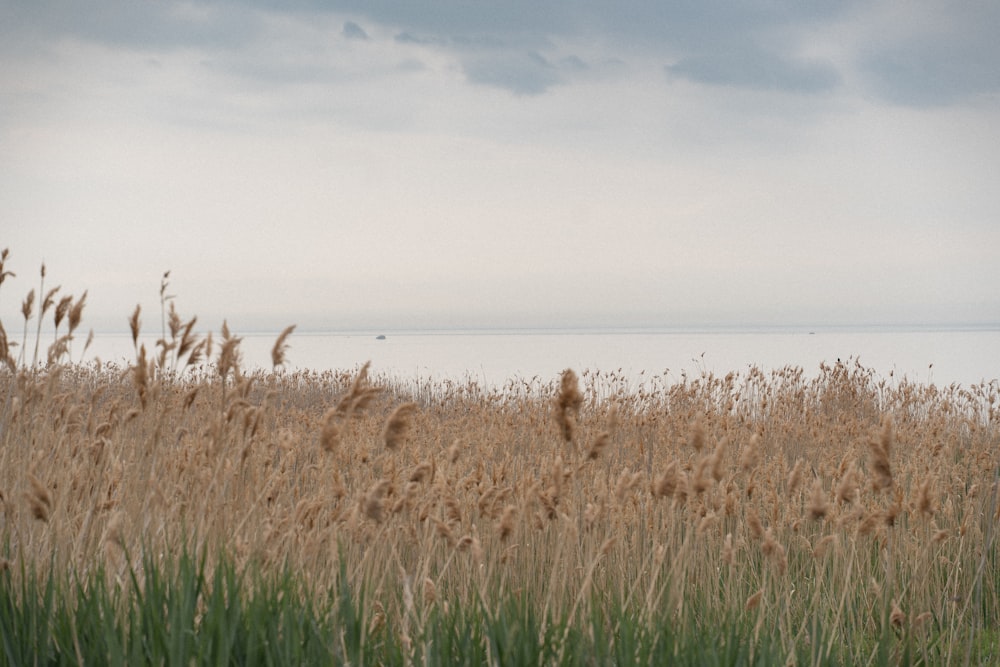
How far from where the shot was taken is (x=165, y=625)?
2.41 meters

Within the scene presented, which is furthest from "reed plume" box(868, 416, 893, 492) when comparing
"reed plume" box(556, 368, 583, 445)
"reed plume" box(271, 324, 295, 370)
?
"reed plume" box(271, 324, 295, 370)

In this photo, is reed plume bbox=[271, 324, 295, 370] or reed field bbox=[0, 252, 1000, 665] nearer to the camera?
reed field bbox=[0, 252, 1000, 665]

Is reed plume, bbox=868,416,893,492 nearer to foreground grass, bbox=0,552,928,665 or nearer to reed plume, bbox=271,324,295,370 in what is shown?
foreground grass, bbox=0,552,928,665

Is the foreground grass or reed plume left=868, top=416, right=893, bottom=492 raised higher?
reed plume left=868, top=416, right=893, bottom=492

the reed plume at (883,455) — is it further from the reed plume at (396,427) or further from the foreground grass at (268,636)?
the reed plume at (396,427)

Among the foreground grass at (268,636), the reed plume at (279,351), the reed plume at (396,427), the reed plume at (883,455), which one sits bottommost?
the foreground grass at (268,636)

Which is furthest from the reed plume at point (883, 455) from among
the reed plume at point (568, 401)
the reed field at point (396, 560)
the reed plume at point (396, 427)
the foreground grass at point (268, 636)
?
the reed plume at point (396, 427)

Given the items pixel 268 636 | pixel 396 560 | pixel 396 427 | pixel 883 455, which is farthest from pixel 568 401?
pixel 396 560

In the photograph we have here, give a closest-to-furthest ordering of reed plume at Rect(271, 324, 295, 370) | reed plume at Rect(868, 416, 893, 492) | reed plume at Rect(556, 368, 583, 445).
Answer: reed plume at Rect(556, 368, 583, 445)
reed plume at Rect(868, 416, 893, 492)
reed plume at Rect(271, 324, 295, 370)

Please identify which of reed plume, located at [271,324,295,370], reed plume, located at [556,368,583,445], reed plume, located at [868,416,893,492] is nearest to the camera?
reed plume, located at [556,368,583,445]

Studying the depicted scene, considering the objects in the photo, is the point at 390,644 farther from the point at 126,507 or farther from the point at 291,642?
the point at 126,507

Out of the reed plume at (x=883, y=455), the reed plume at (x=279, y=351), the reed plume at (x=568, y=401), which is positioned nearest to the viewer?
the reed plume at (x=568, y=401)

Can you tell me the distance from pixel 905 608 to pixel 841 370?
7.85 m

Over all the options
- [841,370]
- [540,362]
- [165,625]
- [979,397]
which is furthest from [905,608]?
[540,362]
